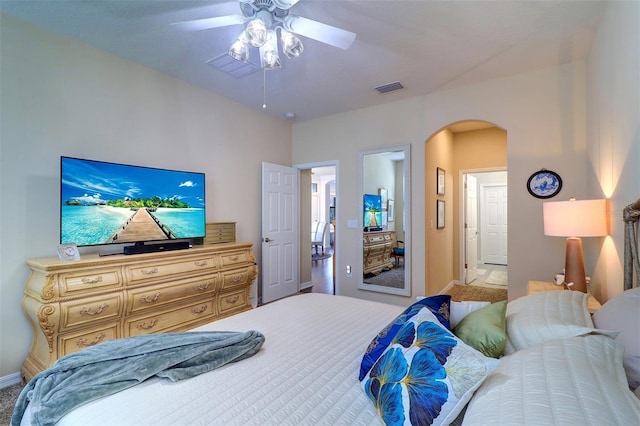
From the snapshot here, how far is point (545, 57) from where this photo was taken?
2816 millimetres

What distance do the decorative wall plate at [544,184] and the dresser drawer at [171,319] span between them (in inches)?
143

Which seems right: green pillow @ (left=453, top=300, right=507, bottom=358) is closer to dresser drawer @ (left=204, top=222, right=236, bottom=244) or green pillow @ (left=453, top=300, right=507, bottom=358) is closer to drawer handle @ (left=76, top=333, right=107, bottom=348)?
drawer handle @ (left=76, top=333, right=107, bottom=348)

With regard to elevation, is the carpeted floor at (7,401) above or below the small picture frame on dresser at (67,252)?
below

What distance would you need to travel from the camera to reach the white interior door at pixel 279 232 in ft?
13.9

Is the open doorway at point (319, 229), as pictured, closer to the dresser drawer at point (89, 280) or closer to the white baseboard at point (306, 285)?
the white baseboard at point (306, 285)

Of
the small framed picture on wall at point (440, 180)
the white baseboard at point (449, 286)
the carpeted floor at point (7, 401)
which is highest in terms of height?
the small framed picture on wall at point (440, 180)

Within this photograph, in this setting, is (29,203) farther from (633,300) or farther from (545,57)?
(545,57)

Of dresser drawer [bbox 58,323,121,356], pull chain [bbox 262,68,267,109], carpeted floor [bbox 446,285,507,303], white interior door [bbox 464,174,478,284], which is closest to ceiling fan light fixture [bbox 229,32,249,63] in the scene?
pull chain [bbox 262,68,267,109]

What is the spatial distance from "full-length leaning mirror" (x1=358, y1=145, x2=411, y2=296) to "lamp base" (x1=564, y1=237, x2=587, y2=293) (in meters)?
1.85

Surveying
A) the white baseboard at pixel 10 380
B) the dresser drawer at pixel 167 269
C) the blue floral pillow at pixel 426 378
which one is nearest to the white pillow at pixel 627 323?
the blue floral pillow at pixel 426 378

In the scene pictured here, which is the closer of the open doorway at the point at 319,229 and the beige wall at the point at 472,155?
the beige wall at the point at 472,155

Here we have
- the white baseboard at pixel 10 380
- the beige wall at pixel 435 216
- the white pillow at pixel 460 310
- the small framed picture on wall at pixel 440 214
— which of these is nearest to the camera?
the white pillow at pixel 460 310

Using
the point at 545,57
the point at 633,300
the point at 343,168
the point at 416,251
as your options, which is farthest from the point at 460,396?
the point at 343,168

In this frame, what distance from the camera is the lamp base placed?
225cm
